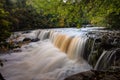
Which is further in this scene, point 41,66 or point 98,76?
point 41,66

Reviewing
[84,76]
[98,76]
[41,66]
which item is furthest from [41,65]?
[98,76]

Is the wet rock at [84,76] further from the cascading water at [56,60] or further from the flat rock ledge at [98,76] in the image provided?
the cascading water at [56,60]

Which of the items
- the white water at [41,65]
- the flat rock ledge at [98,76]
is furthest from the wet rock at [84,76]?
the white water at [41,65]

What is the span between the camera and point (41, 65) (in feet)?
35.6

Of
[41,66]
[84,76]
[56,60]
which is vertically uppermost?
[84,76]

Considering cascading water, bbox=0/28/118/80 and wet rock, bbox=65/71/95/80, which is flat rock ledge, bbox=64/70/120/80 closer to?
wet rock, bbox=65/71/95/80

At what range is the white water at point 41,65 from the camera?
29.7 feet

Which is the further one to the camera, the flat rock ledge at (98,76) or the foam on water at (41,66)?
the foam on water at (41,66)

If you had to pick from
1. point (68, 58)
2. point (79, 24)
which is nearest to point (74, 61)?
point (68, 58)

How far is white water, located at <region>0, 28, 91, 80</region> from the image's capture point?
9055mm

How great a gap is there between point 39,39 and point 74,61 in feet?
28.9

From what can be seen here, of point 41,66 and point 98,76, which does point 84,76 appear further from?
point 41,66

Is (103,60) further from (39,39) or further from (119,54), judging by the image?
(39,39)

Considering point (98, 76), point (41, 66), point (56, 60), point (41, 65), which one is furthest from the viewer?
point (56, 60)
